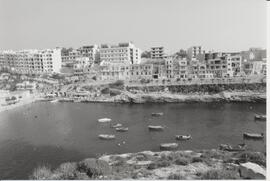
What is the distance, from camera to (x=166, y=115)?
20.1 meters

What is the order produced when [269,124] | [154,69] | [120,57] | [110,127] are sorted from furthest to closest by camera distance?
[120,57] → [154,69] → [110,127] → [269,124]

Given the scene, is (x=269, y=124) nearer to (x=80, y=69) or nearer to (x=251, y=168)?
(x=251, y=168)

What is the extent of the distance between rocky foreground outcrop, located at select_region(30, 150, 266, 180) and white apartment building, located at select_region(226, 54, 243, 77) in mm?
22234

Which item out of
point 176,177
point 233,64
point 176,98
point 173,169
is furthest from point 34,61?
point 176,177

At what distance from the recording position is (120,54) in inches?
1375

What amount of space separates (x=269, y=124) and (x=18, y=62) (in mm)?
38377

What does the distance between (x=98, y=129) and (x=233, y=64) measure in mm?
18895

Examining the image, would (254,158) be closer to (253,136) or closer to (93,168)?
(93,168)

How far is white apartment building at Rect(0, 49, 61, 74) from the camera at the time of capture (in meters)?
37.3

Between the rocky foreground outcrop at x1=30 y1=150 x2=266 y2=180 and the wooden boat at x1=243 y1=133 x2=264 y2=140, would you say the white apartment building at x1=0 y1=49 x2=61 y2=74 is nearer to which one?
the wooden boat at x1=243 y1=133 x2=264 y2=140

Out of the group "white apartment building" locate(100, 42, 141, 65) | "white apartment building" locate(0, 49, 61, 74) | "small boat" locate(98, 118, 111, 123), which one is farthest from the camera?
"white apartment building" locate(0, 49, 61, 74)

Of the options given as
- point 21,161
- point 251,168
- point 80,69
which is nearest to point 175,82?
point 80,69

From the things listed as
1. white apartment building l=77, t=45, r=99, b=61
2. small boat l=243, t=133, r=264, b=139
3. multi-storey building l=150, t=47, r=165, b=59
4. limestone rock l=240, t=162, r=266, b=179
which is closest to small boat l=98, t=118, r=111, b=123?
small boat l=243, t=133, r=264, b=139

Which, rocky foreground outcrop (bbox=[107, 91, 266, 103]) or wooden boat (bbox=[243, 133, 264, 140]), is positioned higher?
rocky foreground outcrop (bbox=[107, 91, 266, 103])
